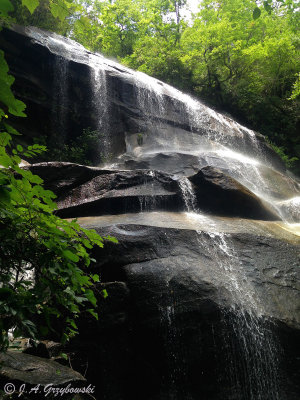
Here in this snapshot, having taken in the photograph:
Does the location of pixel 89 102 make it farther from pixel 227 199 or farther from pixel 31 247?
pixel 31 247

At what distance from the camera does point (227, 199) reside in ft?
24.2

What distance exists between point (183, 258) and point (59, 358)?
7.89 ft

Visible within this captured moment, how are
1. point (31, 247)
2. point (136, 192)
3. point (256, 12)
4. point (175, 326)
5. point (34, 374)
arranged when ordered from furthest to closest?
point (136, 192)
point (175, 326)
point (34, 374)
point (256, 12)
point (31, 247)

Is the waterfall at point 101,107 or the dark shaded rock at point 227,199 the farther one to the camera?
the waterfall at point 101,107

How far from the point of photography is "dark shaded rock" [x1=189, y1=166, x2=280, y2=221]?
7.34 metres

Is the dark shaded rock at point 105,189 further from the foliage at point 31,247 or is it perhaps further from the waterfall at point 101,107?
the foliage at point 31,247

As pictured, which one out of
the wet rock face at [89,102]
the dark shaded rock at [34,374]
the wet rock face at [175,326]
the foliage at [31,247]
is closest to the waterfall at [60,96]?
the wet rock face at [89,102]

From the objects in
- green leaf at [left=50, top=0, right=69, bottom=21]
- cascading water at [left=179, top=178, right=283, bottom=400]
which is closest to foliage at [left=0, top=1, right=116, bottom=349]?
green leaf at [left=50, top=0, right=69, bottom=21]

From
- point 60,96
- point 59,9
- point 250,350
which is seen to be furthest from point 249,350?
point 60,96

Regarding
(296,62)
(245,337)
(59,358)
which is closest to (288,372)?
(245,337)

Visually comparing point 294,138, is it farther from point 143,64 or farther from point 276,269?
point 276,269

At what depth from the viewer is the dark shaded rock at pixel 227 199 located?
734 cm

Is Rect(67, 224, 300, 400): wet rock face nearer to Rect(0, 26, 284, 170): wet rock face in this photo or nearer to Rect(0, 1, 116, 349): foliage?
Rect(0, 1, 116, 349): foliage

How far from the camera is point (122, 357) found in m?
4.51
